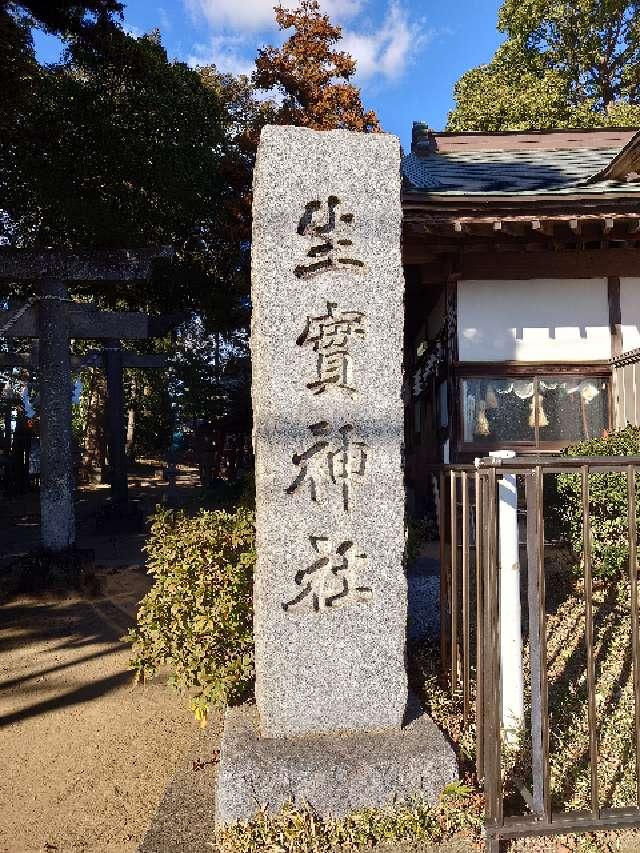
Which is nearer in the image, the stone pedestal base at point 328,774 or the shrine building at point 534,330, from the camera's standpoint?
the stone pedestal base at point 328,774

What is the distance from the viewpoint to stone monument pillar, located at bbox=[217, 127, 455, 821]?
11.5 feet

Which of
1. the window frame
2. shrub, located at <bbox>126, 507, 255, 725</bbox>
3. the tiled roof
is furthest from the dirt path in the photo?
the tiled roof

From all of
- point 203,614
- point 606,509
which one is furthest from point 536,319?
point 203,614

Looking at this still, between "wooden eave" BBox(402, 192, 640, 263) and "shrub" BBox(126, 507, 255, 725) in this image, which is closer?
"shrub" BBox(126, 507, 255, 725)

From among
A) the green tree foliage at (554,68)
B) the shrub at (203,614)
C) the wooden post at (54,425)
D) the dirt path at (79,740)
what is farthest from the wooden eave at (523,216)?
the green tree foliage at (554,68)

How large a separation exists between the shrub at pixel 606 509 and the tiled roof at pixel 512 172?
9.56 ft

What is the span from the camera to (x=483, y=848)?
302 cm

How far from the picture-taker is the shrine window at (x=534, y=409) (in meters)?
7.72

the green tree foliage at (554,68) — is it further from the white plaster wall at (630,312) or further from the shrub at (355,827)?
the shrub at (355,827)

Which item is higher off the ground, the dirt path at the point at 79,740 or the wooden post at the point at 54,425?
the wooden post at the point at 54,425

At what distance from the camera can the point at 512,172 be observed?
9594mm

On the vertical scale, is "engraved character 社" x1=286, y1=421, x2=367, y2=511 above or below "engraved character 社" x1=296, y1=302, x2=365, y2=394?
below

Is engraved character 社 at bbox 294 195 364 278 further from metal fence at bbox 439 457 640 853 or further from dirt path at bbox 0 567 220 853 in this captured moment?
dirt path at bbox 0 567 220 853

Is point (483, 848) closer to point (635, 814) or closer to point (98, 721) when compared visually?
point (635, 814)
